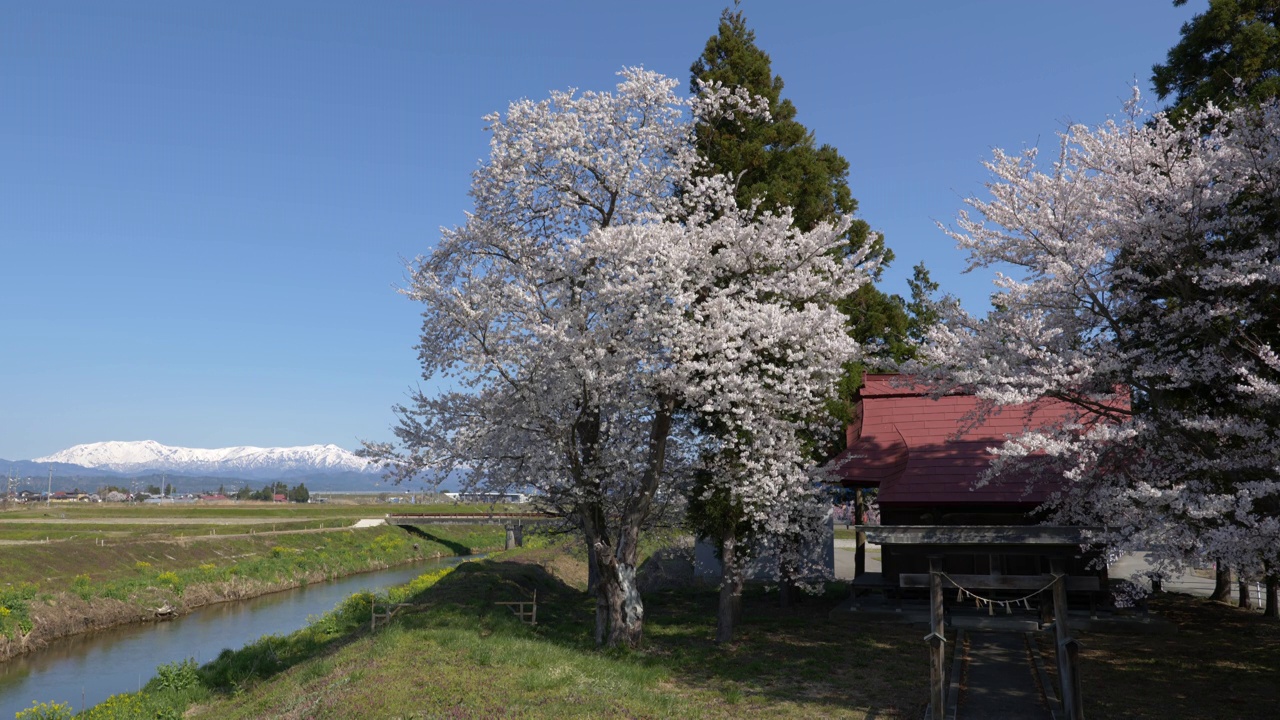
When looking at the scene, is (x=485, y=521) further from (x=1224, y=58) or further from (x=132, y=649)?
(x=1224, y=58)

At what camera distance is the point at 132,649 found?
33.0 metres

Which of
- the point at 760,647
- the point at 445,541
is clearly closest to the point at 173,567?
the point at 445,541

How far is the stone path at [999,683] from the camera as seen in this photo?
15.5 metres

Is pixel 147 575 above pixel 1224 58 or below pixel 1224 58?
below

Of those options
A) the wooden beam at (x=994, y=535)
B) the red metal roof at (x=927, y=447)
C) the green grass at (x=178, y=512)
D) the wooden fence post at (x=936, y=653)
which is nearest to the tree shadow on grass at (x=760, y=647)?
the wooden fence post at (x=936, y=653)

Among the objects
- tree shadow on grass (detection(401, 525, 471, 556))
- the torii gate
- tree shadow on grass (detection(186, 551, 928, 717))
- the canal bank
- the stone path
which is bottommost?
tree shadow on grass (detection(401, 525, 471, 556))

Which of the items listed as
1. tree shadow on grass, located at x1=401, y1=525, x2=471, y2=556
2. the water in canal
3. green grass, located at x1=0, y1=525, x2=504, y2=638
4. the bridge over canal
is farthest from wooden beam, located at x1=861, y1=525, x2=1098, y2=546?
tree shadow on grass, located at x1=401, y1=525, x2=471, y2=556

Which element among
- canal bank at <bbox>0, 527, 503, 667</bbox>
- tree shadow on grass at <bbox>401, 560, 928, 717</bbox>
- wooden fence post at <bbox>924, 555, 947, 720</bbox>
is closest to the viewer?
wooden fence post at <bbox>924, 555, 947, 720</bbox>

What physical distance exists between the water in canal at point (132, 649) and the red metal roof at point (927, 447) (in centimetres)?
2486

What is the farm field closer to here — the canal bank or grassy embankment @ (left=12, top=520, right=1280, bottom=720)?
grassy embankment @ (left=12, top=520, right=1280, bottom=720)

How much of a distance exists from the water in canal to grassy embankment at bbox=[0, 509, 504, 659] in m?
1.05

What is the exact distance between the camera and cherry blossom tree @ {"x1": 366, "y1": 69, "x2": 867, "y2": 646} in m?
19.7

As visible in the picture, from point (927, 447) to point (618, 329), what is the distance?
12.9 meters

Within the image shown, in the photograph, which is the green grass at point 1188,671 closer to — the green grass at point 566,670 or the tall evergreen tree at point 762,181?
the green grass at point 566,670
